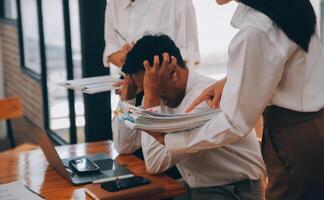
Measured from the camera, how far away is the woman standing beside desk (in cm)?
136

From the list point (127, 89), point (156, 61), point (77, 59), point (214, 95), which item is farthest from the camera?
point (77, 59)

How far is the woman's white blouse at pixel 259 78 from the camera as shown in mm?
1354

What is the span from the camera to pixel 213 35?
3139mm

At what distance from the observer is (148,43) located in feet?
6.86

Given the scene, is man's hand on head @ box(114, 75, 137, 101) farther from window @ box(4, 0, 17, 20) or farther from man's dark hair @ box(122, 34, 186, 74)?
window @ box(4, 0, 17, 20)

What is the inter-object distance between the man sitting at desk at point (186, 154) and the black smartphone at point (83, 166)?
19 cm

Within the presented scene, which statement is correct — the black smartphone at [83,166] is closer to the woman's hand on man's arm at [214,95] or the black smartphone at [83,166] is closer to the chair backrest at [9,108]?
the woman's hand on man's arm at [214,95]

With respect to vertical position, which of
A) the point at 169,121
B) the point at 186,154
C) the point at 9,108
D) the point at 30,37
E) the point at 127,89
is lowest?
the point at 9,108

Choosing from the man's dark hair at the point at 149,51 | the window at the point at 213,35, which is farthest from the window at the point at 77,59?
the man's dark hair at the point at 149,51

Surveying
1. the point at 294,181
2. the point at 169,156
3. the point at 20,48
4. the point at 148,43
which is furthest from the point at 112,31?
the point at 20,48

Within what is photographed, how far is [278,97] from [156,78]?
59cm

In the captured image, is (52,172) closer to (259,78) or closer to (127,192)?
(127,192)

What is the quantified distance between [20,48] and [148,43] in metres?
3.49

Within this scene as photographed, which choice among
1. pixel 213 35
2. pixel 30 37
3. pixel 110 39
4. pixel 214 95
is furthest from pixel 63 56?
pixel 214 95
